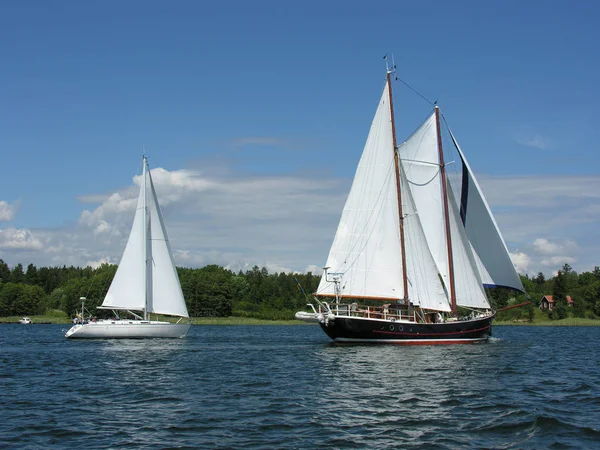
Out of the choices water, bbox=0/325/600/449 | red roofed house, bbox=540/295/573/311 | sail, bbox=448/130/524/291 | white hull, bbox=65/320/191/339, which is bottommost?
water, bbox=0/325/600/449

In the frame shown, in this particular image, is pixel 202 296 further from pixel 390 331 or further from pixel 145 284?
pixel 390 331

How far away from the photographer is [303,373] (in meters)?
38.0

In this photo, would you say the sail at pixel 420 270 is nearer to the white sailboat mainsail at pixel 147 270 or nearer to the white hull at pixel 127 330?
the white sailboat mainsail at pixel 147 270

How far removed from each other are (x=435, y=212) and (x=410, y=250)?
4.77 m

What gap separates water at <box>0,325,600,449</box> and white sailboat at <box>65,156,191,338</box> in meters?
16.1

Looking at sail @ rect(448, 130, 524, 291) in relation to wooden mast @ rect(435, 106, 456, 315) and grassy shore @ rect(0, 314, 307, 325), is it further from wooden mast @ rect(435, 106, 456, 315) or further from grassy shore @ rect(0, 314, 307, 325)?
grassy shore @ rect(0, 314, 307, 325)

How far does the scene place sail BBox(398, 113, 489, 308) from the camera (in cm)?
6069

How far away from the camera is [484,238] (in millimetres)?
60594

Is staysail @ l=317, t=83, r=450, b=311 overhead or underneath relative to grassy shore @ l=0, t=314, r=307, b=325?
overhead

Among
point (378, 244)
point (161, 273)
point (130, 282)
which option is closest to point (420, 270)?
point (378, 244)

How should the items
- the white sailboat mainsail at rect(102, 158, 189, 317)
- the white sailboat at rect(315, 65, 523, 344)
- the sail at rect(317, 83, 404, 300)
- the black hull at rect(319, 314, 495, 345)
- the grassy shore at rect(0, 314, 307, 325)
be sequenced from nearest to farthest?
the black hull at rect(319, 314, 495, 345) < the white sailboat at rect(315, 65, 523, 344) < the sail at rect(317, 83, 404, 300) < the white sailboat mainsail at rect(102, 158, 189, 317) < the grassy shore at rect(0, 314, 307, 325)

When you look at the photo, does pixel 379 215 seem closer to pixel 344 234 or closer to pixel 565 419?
pixel 344 234

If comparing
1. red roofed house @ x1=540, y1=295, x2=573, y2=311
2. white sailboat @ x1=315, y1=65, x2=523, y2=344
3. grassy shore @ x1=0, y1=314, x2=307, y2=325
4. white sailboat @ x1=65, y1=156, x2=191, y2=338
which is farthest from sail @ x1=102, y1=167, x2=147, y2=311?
red roofed house @ x1=540, y1=295, x2=573, y2=311

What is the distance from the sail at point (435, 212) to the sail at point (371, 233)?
3076 millimetres
